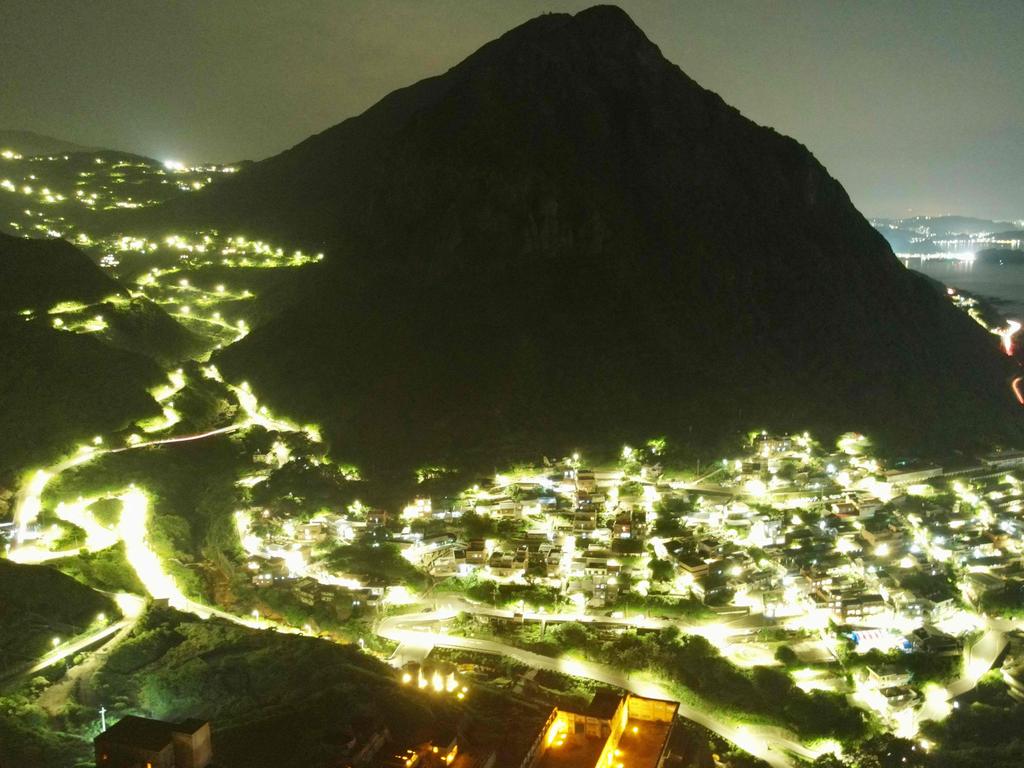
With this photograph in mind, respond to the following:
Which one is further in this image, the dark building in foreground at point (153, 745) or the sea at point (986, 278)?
the sea at point (986, 278)

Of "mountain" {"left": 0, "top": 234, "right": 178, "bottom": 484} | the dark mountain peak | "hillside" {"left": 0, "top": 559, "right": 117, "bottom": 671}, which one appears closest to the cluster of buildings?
"hillside" {"left": 0, "top": 559, "right": 117, "bottom": 671}

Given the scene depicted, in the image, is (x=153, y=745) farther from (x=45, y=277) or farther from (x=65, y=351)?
(x=45, y=277)

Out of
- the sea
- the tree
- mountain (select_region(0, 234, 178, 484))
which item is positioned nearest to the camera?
the tree

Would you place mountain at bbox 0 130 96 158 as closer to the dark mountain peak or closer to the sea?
the dark mountain peak

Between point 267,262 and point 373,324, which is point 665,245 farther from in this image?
point 267,262

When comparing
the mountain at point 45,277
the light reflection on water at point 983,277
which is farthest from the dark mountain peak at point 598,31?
the light reflection on water at point 983,277

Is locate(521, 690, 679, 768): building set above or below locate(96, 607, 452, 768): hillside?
above

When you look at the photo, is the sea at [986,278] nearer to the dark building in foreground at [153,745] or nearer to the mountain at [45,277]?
the mountain at [45,277]
